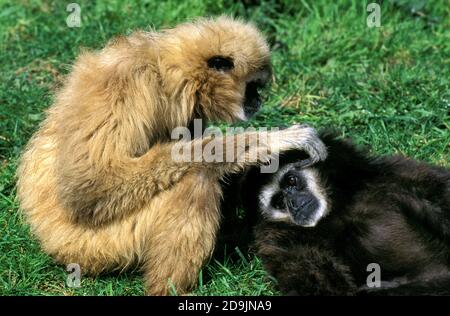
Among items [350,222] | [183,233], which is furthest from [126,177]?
[350,222]

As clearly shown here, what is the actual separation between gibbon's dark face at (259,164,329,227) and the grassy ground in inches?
16.9

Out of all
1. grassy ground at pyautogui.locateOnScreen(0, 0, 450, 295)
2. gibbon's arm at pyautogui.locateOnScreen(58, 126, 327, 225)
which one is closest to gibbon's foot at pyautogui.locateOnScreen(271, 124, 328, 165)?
gibbon's arm at pyautogui.locateOnScreen(58, 126, 327, 225)

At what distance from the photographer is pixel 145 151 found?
566cm

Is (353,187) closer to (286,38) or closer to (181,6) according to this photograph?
(286,38)

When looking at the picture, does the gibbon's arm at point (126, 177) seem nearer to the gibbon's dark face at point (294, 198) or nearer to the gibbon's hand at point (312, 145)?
the gibbon's hand at point (312, 145)

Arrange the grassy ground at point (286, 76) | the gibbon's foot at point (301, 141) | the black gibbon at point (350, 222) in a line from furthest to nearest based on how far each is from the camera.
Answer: the grassy ground at point (286, 76) → the gibbon's foot at point (301, 141) → the black gibbon at point (350, 222)

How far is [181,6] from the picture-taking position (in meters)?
9.62

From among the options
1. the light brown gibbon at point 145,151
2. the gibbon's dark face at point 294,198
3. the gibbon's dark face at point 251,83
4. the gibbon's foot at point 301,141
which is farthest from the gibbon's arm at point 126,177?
the gibbon's dark face at point 251,83

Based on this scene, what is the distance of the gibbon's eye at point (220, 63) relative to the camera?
19.1 feet

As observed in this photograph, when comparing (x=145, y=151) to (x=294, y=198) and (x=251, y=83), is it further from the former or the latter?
(x=294, y=198)

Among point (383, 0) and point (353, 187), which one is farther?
point (383, 0)

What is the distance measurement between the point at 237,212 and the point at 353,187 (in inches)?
39.2
